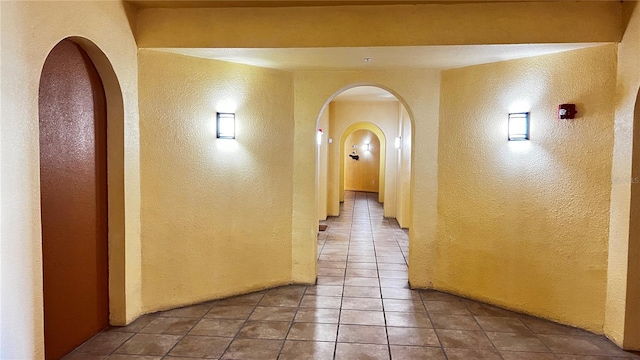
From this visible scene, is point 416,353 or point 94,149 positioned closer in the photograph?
point 416,353

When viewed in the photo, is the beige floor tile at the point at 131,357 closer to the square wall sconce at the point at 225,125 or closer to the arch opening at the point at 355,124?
the square wall sconce at the point at 225,125

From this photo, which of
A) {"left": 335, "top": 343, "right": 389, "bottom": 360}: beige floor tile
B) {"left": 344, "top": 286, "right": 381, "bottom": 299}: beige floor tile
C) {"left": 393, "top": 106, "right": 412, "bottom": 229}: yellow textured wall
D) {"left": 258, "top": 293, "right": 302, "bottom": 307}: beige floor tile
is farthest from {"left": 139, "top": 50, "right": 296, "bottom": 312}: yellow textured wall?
{"left": 393, "top": 106, "right": 412, "bottom": 229}: yellow textured wall

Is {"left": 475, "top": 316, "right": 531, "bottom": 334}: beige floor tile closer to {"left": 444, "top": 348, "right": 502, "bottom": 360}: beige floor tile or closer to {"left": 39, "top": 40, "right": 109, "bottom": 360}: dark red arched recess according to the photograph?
{"left": 444, "top": 348, "right": 502, "bottom": 360}: beige floor tile

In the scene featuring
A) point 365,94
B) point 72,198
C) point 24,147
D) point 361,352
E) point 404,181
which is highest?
point 365,94

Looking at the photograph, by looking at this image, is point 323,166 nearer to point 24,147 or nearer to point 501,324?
point 501,324

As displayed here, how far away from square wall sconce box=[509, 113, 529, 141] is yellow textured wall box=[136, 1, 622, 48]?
2.40 feet

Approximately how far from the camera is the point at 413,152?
180 inches

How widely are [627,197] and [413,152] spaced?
1.98m

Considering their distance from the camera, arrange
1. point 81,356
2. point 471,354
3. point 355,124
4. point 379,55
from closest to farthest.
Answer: point 81,356, point 471,354, point 379,55, point 355,124

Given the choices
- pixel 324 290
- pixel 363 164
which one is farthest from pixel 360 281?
pixel 363 164

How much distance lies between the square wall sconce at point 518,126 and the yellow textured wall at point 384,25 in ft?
2.40

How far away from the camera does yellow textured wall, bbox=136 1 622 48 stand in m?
3.34

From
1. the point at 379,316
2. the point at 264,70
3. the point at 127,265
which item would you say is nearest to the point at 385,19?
the point at 264,70

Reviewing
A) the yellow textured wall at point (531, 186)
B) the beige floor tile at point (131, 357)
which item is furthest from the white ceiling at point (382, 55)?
the beige floor tile at point (131, 357)
